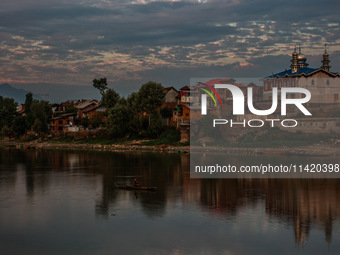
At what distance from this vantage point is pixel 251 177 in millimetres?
53094

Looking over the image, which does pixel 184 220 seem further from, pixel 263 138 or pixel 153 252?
pixel 263 138

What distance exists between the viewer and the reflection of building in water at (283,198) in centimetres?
3228

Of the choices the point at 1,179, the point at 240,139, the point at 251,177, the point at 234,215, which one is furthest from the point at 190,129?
the point at 234,215

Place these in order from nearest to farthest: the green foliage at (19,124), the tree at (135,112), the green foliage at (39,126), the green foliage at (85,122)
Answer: the tree at (135,112), the green foliage at (85,122), the green foliage at (39,126), the green foliage at (19,124)

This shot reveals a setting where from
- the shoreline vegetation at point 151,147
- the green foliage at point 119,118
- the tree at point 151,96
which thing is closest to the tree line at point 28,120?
the shoreline vegetation at point 151,147

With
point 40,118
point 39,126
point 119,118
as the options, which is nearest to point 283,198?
point 119,118

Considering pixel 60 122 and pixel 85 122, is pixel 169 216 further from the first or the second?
pixel 60 122

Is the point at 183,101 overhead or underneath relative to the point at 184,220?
overhead

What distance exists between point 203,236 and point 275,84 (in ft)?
245

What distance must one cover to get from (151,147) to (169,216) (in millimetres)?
60800

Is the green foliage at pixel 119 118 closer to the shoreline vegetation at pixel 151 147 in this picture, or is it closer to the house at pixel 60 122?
the shoreline vegetation at pixel 151 147

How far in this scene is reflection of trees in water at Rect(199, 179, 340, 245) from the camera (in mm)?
32281

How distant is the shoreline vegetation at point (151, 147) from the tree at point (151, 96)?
24.4 feet

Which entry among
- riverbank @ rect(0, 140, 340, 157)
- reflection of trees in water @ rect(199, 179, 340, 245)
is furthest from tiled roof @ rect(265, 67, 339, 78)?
reflection of trees in water @ rect(199, 179, 340, 245)
